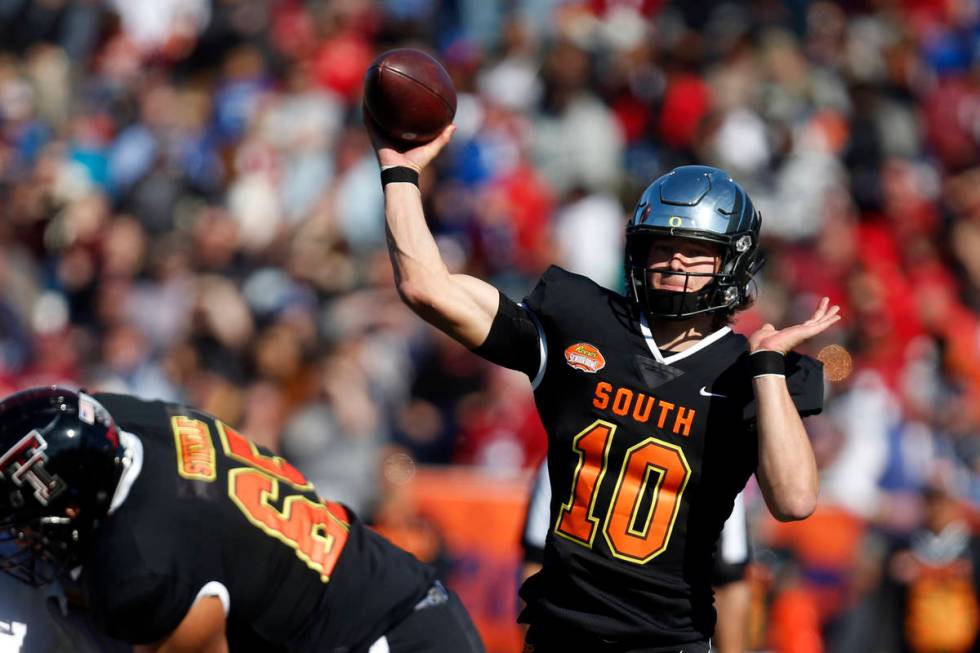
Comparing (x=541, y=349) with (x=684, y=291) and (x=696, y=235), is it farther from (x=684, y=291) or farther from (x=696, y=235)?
(x=696, y=235)

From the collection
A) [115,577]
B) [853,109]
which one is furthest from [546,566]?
[853,109]

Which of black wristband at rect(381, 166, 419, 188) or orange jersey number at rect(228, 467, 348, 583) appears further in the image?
black wristband at rect(381, 166, 419, 188)

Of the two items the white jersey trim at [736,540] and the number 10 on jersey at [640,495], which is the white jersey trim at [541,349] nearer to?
the number 10 on jersey at [640,495]

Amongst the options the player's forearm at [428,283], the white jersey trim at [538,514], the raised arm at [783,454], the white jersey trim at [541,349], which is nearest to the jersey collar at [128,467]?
the player's forearm at [428,283]

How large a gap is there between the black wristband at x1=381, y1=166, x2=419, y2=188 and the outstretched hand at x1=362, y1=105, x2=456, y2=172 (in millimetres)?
29

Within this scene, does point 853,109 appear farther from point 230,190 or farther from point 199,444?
point 199,444

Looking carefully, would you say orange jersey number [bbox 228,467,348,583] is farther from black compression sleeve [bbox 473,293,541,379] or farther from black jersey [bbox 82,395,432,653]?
black compression sleeve [bbox 473,293,541,379]

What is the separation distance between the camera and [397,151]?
4.19 m

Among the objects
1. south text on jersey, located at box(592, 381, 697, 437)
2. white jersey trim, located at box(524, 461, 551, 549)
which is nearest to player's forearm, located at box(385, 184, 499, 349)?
south text on jersey, located at box(592, 381, 697, 437)

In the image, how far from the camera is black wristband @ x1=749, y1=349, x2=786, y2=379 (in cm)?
386

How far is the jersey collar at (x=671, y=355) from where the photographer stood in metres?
4.08

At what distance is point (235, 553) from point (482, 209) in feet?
23.8

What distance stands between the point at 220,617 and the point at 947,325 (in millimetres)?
8010

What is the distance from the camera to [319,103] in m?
12.2
